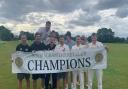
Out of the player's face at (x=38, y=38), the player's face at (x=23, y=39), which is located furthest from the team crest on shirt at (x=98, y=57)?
the player's face at (x=23, y=39)

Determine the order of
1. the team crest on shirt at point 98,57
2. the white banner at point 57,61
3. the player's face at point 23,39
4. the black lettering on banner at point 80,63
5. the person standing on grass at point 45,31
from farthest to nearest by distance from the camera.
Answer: the person standing on grass at point 45,31, the team crest on shirt at point 98,57, the black lettering on banner at point 80,63, the white banner at point 57,61, the player's face at point 23,39

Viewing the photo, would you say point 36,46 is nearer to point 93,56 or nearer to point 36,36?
point 36,36

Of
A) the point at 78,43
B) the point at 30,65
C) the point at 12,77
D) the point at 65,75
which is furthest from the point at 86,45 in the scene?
the point at 12,77

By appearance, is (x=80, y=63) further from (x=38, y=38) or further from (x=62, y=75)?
(x=38, y=38)

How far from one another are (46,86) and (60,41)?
1689mm

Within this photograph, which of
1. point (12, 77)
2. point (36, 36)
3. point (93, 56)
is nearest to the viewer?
Answer: point (36, 36)

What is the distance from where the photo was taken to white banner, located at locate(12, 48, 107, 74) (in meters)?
12.1

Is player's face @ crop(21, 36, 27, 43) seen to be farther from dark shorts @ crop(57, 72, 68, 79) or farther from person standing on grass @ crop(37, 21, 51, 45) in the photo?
dark shorts @ crop(57, 72, 68, 79)

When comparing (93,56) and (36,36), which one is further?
(93,56)

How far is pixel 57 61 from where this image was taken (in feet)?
40.2

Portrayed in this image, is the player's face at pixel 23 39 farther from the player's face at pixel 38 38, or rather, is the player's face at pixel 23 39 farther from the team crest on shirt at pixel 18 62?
the team crest on shirt at pixel 18 62

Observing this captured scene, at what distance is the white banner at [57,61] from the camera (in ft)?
39.7

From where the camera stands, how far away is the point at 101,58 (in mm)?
12500

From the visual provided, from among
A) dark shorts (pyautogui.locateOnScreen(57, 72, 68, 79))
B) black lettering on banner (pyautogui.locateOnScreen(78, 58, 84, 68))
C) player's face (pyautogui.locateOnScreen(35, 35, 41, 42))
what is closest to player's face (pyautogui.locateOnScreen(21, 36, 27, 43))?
player's face (pyautogui.locateOnScreen(35, 35, 41, 42))
